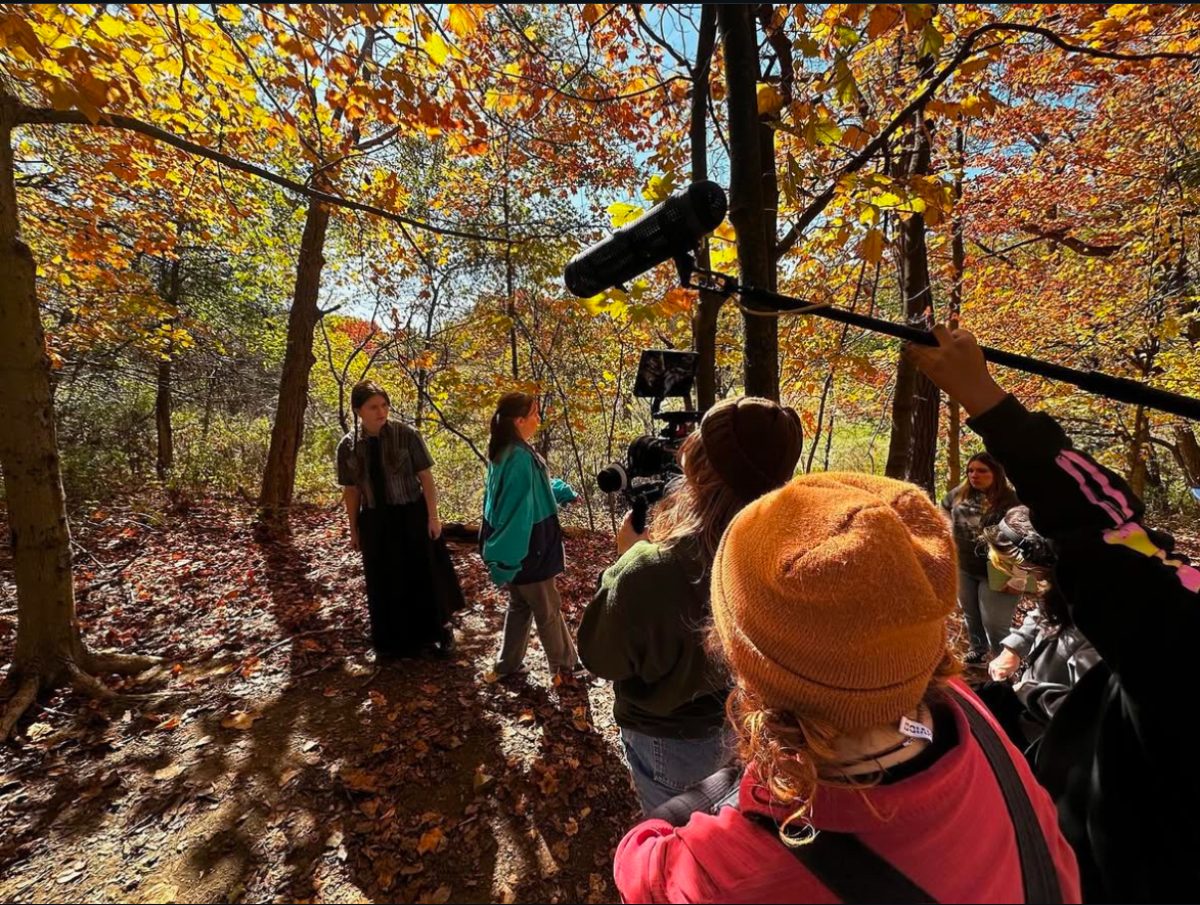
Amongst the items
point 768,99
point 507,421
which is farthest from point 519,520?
point 768,99

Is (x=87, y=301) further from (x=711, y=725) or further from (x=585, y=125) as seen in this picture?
(x=711, y=725)

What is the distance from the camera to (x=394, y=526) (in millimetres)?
3547

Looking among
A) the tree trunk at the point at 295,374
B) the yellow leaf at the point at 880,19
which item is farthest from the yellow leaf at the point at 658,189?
the tree trunk at the point at 295,374

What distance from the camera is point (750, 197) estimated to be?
1781 millimetres

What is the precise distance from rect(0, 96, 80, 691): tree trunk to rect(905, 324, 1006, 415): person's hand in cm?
423

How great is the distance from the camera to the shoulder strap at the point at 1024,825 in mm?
686

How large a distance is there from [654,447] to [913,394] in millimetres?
4467

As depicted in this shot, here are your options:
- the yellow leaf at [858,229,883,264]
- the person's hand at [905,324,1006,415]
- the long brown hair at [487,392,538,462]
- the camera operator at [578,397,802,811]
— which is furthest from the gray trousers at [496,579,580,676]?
the person's hand at [905,324,1006,415]

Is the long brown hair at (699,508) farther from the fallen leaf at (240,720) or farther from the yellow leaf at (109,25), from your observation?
the yellow leaf at (109,25)

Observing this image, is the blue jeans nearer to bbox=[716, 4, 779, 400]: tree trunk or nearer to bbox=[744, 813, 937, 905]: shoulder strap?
bbox=[744, 813, 937, 905]: shoulder strap

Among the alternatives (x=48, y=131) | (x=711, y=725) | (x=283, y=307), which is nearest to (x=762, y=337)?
(x=711, y=725)

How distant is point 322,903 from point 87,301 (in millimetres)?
8713

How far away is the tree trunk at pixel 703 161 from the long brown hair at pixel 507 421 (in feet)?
3.72

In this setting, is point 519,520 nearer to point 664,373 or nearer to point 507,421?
point 507,421
